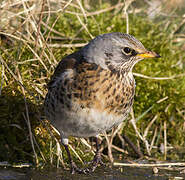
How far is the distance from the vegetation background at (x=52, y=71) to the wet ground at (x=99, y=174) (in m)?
0.26


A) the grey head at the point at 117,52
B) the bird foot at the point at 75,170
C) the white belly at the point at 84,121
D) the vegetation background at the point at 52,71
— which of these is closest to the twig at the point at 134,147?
the vegetation background at the point at 52,71

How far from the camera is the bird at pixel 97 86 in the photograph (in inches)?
162

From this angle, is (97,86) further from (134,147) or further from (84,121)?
(134,147)

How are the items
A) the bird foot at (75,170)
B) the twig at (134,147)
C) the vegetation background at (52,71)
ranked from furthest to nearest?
the twig at (134,147) < the vegetation background at (52,71) < the bird foot at (75,170)

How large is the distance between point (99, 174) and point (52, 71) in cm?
158

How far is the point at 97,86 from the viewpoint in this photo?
4.11 m

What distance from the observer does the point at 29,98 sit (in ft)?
17.1

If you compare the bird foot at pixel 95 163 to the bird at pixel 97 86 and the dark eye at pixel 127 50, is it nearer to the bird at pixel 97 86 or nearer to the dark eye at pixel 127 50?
the bird at pixel 97 86

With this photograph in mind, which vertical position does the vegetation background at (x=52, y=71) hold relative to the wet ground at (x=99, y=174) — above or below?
above

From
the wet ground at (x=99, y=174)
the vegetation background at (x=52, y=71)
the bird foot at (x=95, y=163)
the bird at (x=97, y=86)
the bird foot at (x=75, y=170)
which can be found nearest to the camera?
the bird at (x=97, y=86)

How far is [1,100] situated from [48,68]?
2.53 ft

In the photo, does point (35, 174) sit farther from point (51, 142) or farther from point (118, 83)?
point (118, 83)

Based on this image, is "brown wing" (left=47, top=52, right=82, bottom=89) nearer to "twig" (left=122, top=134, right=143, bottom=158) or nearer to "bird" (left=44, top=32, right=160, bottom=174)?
"bird" (left=44, top=32, right=160, bottom=174)

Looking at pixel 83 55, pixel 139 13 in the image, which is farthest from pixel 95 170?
pixel 139 13
